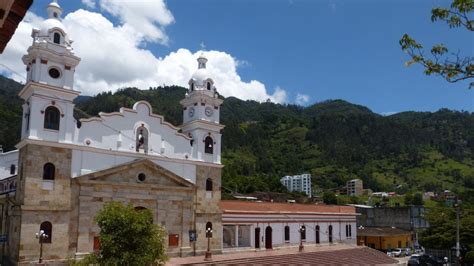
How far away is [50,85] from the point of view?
80.7ft

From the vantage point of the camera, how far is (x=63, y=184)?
80.2ft

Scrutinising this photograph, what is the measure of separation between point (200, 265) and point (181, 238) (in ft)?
11.0

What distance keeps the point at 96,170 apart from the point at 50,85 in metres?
5.41

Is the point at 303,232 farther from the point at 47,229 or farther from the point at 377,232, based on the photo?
the point at 47,229

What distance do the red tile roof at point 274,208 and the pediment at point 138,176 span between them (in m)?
4.58

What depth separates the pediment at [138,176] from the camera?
25.8 m

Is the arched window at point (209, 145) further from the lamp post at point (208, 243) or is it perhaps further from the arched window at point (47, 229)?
the arched window at point (47, 229)

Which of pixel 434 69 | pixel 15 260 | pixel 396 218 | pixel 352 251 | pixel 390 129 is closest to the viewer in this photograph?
pixel 434 69

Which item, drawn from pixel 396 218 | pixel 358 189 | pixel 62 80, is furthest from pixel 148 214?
pixel 358 189


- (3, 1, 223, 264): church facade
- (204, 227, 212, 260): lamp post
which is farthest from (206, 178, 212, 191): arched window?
(204, 227, 212, 260): lamp post

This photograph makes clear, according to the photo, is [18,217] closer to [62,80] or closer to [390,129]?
[62,80]

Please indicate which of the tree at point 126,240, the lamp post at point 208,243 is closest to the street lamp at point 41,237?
the tree at point 126,240

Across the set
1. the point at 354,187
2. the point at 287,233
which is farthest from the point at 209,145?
the point at 354,187

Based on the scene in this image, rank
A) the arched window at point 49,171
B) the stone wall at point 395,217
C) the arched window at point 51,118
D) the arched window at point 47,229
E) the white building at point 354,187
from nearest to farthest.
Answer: the arched window at point 47,229
the arched window at point 49,171
the arched window at point 51,118
the stone wall at point 395,217
the white building at point 354,187
